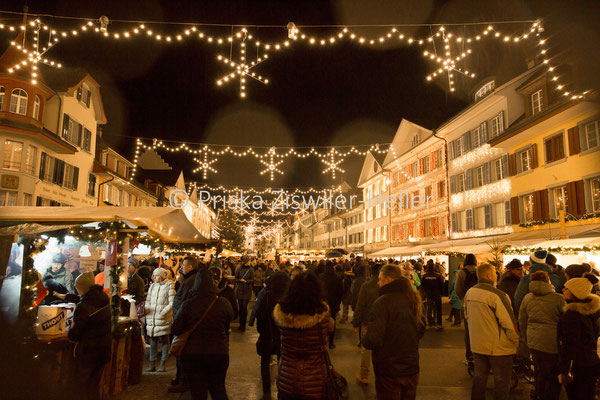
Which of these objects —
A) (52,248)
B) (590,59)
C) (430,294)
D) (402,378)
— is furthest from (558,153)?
(52,248)

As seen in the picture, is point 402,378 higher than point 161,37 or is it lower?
lower

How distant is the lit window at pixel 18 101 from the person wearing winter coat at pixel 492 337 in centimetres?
2487

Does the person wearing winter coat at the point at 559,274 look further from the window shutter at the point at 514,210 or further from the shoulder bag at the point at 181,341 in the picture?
the window shutter at the point at 514,210

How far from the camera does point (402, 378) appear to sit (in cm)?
418

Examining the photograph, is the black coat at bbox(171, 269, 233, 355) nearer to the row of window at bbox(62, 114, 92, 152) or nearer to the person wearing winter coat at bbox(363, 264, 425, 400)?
the person wearing winter coat at bbox(363, 264, 425, 400)

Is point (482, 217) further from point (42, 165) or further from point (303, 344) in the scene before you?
point (42, 165)

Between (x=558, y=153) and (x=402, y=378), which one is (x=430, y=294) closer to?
(x=402, y=378)

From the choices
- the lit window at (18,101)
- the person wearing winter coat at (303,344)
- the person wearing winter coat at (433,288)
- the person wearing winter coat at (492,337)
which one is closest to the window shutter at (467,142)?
the person wearing winter coat at (433,288)

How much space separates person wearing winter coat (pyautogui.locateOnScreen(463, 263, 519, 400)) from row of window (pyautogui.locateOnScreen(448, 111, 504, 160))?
21.1 m

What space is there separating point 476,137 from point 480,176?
2544 mm

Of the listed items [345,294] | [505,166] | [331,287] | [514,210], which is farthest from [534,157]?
[331,287]

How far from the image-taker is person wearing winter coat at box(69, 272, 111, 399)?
17.2 ft

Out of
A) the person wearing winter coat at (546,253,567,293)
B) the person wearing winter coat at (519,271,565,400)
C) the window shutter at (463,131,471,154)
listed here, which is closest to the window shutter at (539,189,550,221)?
the window shutter at (463,131,471,154)

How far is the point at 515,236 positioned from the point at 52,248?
1993cm
